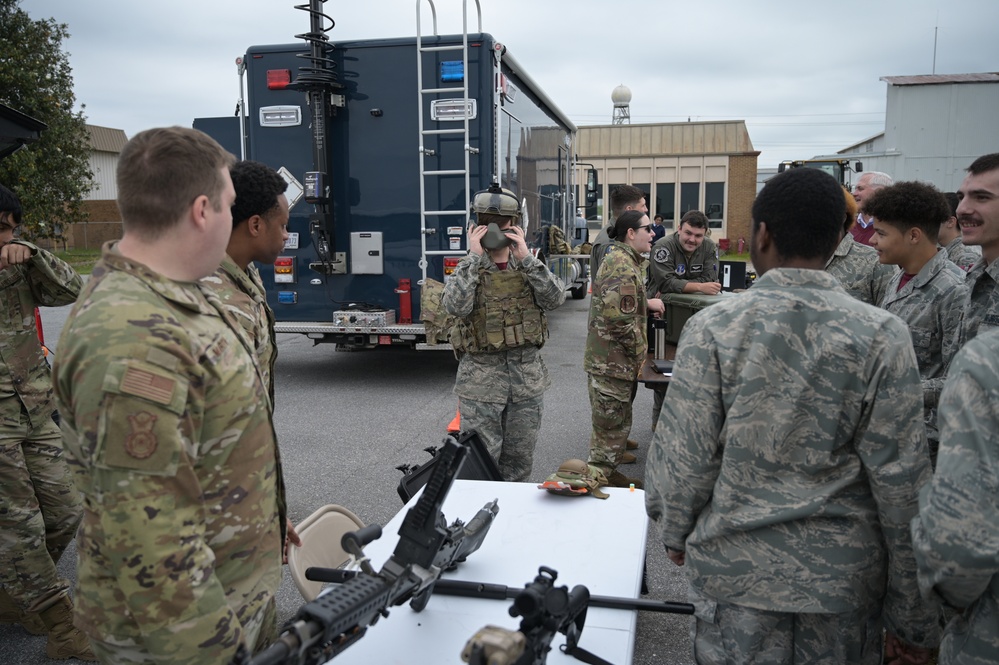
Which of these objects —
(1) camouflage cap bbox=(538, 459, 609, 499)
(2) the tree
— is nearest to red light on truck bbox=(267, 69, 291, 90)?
(1) camouflage cap bbox=(538, 459, 609, 499)

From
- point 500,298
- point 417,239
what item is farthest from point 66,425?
point 417,239

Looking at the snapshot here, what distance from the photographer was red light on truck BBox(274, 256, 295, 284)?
24.0 ft

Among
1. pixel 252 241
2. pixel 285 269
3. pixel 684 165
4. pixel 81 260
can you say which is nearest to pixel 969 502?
pixel 252 241

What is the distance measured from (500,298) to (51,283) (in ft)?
7.10

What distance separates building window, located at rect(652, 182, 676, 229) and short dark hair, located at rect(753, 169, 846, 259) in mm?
32143

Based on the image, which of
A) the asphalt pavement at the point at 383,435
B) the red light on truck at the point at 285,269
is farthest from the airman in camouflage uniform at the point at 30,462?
the red light on truck at the point at 285,269

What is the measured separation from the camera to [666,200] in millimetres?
33031

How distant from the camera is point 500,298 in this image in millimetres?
3910

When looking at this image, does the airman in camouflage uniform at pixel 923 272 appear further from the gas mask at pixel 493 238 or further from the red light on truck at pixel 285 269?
the red light on truck at pixel 285 269

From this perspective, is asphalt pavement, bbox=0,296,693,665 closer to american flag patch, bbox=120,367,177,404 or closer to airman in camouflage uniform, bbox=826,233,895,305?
american flag patch, bbox=120,367,177,404

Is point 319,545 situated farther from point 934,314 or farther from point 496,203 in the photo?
point 934,314

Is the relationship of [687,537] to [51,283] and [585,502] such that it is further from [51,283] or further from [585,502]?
[51,283]

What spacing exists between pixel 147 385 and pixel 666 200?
33478mm

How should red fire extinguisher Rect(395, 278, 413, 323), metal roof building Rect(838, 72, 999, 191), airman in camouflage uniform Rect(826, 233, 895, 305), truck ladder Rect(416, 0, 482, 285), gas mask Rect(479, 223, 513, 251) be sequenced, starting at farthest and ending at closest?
metal roof building Rect(838, 72, 999, 191) < red fire extinguisher Rect(395, 278, 413, 323) < truck ladder Rect(416, 0, 482, 285) < airman in camouflage uniform Rect(826, 233, 895, 305) < gas mask Rect(479, 223, 513, 251)
